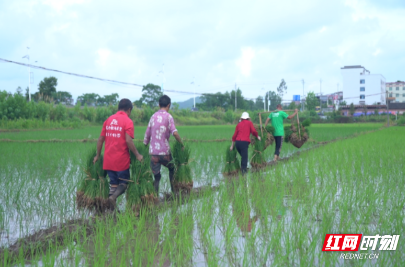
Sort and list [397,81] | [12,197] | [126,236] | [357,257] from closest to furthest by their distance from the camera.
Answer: [357,257]
[126,236]
[12,197]
[397,81]

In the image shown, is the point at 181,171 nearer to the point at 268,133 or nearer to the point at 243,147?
the point at 243,147

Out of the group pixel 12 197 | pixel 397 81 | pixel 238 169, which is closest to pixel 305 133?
pixel 238 169

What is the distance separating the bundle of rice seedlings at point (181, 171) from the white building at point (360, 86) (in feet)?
235

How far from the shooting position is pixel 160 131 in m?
5.20

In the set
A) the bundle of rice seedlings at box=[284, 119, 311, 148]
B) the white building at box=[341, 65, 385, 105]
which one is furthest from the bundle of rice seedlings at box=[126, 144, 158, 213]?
the white building at box=[341, 65, 385, 105]

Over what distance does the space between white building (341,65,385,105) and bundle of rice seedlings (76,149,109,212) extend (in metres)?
72.8

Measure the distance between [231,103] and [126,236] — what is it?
65.4m

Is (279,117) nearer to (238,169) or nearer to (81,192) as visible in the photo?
(238,169)

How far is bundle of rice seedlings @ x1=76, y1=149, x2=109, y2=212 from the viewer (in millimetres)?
4855

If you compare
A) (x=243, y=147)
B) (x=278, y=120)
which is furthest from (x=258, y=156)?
(x=243, y=147)

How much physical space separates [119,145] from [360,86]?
7519 cm

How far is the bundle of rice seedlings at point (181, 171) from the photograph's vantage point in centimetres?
570

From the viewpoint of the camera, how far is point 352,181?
6.21 metres

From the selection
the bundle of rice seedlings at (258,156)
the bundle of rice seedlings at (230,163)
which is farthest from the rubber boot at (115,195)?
the bundle of rice seedlings at (258,156)
